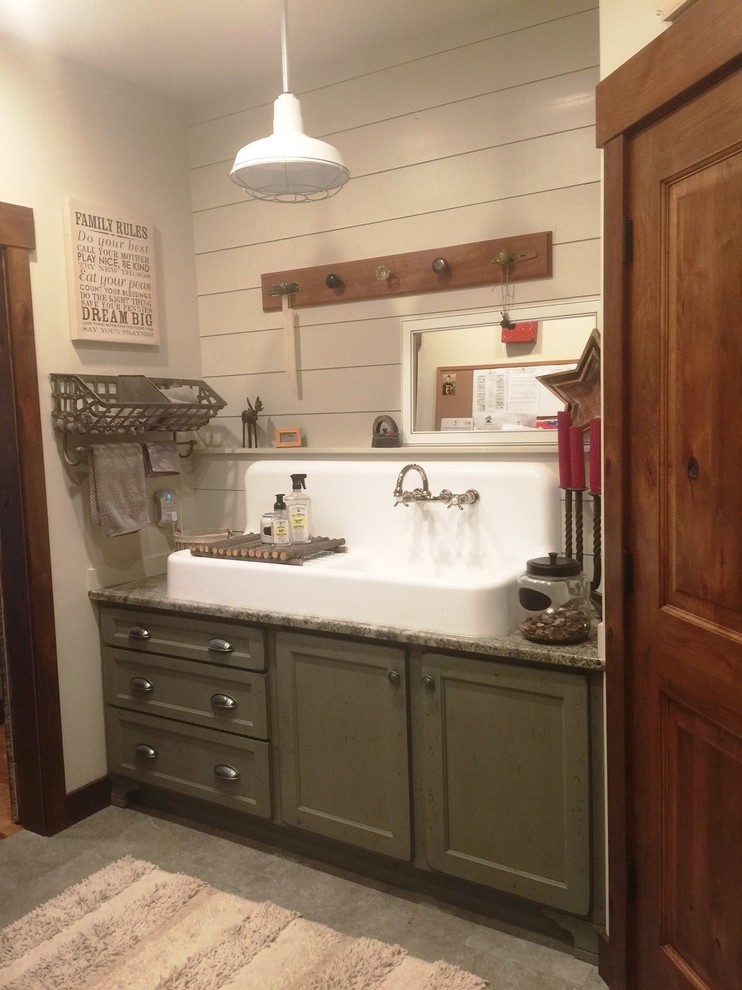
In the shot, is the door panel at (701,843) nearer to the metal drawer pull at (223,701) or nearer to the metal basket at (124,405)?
the metal drawer pull at (223,701)

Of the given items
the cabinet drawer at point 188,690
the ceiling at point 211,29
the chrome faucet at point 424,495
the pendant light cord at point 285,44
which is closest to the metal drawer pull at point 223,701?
the cabinet drawer at point 188,690

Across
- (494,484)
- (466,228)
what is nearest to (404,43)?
(466,228)

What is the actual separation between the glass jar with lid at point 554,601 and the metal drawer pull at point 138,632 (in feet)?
4.31

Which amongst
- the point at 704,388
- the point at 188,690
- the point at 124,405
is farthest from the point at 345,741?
the point at 704,388

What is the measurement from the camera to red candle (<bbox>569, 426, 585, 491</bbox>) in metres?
2.17

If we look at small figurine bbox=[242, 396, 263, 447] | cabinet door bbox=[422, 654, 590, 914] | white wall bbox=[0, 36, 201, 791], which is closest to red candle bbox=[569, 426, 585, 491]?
cabinet door bbox=[422, 654, 590, 914]

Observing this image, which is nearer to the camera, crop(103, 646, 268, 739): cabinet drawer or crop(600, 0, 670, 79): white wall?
crop(600, 0, 670, 79): white wall

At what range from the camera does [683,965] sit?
1666 millimetres

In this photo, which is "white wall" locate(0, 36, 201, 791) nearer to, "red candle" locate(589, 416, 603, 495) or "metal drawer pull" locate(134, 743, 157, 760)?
"metal drawer pull" locate(134, 743, 157, 760)

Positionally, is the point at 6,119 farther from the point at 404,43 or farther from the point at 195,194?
the point at 404,43

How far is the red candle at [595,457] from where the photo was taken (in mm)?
2021

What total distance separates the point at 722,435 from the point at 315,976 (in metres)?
1.61

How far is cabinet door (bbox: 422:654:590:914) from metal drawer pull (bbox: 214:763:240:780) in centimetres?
69

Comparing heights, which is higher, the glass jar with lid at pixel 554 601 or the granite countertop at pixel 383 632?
the glass jar with lid at pixel 554 601
